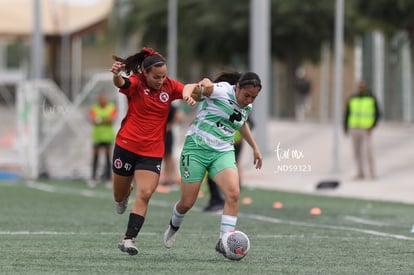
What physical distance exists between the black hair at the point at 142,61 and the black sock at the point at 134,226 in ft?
4.54

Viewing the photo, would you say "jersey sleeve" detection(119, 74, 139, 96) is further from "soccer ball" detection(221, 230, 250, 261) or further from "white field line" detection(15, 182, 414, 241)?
"white field line" detection(15, 182, 414, 241)

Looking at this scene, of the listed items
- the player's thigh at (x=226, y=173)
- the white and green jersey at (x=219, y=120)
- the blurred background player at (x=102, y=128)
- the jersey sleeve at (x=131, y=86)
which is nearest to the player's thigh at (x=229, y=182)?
the player's thigh at (x=226, y=173)

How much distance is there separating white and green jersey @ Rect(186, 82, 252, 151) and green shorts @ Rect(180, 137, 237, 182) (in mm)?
56

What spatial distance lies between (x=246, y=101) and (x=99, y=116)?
15.3 metres

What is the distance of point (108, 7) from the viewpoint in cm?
5366

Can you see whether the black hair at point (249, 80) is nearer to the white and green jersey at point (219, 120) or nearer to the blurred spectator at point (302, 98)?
the white and green jersey at point (219, 120)

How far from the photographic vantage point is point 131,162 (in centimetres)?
1223

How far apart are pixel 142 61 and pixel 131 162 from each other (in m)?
0.97

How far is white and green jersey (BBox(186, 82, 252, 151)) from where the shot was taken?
12141 mm

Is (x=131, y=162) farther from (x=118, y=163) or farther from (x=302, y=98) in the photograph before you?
(x=302, y=98)

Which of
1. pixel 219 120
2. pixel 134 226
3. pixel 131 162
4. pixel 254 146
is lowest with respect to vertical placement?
pixel 134 226

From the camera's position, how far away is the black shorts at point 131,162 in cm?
1215

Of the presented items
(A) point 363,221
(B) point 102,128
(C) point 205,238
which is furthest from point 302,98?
(C) point 205,238

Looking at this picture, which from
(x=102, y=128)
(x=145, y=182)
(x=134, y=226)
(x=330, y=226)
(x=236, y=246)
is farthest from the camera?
(x=102, y=128)
